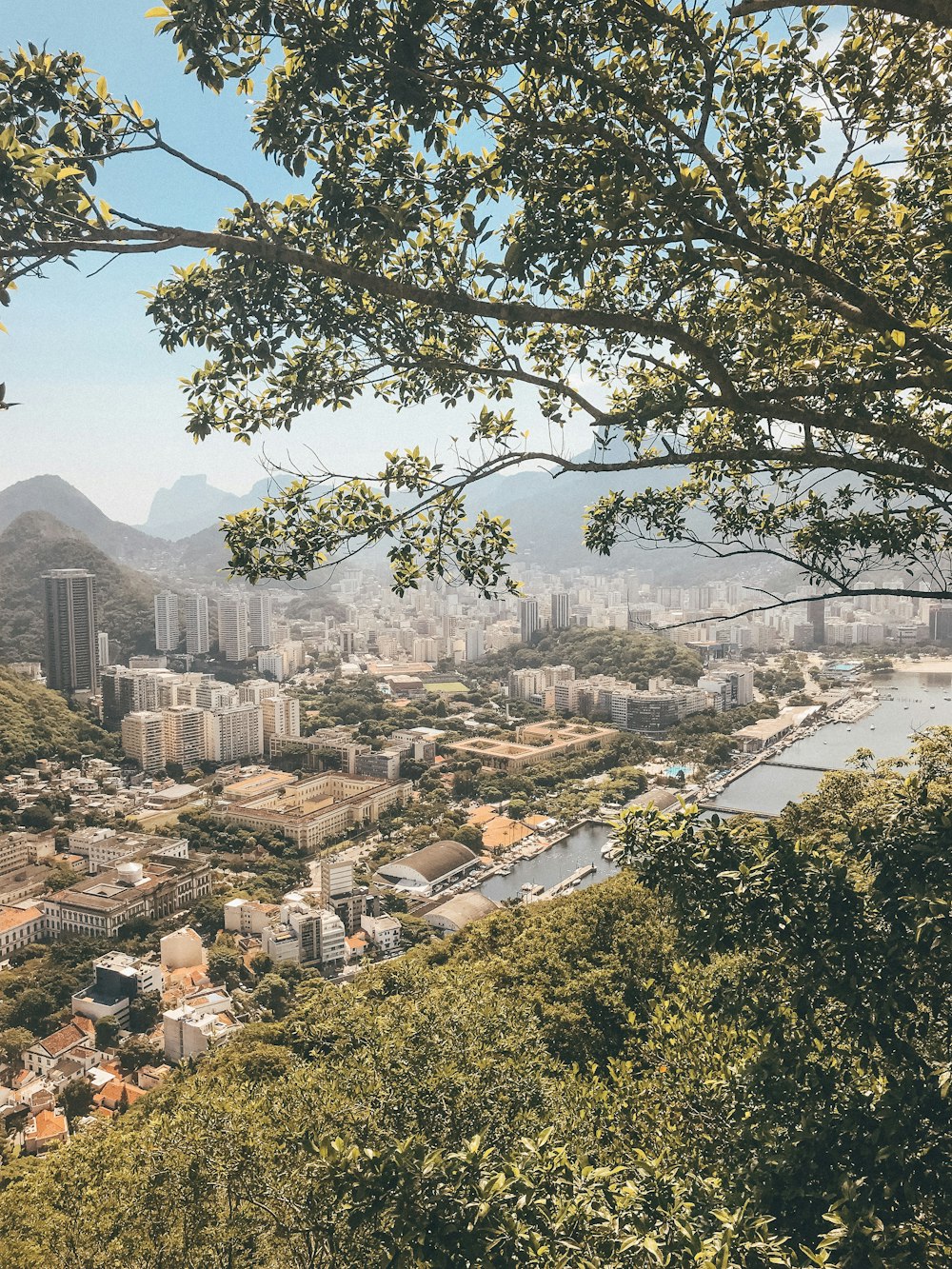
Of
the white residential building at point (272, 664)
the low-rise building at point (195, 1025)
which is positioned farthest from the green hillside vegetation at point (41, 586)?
the low-rise building at point (195, 1025)

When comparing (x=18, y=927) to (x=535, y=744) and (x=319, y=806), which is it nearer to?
(x=319, y=806)

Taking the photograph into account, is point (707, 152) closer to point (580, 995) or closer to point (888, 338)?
point (888, 338)

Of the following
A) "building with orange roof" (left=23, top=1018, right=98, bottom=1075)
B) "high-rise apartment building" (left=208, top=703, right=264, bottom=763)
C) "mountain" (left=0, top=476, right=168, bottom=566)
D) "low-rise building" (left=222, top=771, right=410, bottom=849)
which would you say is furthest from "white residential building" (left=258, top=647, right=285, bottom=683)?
"mountain" (left=0, top=476, right=168, bottom=566)

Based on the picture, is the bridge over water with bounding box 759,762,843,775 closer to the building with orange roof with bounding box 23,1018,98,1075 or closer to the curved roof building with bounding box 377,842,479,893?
the curved roof building with bounding box 377,842,479,893

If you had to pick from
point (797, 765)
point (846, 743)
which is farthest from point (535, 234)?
point (846, 743)

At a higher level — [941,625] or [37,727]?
[941,625]

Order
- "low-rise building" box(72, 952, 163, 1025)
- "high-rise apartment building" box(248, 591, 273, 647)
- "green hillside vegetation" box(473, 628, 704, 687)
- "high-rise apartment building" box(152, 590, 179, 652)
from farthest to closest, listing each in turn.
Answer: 1. "high-rise apartment building" box(248, 591, 273, 647)
2. "high-rise apartment building" box(152, 590, 179, 652)
3. "green hillside vegetation" box(473, 628, 704, 687)
4. "low-rise building" box(72, 952, 163, 1025)
